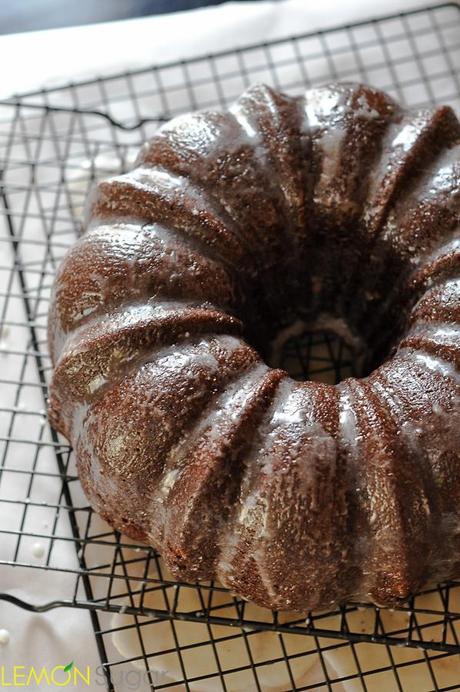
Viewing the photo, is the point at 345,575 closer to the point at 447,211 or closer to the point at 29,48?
the point at 447,211

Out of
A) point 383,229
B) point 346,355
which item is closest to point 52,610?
point 346,355

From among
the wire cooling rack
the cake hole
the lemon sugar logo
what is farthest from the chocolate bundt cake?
the lemon sugar logo

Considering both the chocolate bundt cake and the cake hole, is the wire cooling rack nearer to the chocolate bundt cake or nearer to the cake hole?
the cake hole

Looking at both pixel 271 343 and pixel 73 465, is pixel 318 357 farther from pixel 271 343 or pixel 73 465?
pixel 73 465

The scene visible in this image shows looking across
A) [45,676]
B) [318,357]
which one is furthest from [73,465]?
[318,357]

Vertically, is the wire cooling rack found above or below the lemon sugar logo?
above

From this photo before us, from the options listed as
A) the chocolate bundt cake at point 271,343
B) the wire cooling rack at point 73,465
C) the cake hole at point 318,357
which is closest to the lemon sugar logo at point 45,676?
the wire cooling rack at point 73,465
